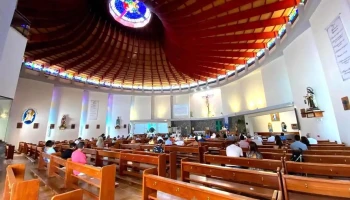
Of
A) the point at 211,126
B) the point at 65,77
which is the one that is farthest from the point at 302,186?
the point at 65,77

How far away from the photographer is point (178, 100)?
1939 cm

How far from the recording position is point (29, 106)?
10281mm

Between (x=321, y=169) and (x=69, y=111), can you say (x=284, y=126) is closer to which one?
(x=321, y=169)

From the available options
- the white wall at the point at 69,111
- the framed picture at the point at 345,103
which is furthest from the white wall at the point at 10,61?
the white wall at the point at 69,111

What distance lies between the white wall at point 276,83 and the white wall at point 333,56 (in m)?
4.50

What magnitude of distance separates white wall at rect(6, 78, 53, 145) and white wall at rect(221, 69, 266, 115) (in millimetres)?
14973

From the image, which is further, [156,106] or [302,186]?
[156,106]

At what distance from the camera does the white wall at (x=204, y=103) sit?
54.3ft

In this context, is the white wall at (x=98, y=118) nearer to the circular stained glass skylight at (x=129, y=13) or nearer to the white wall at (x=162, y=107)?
the white wall at (x=162, y=107)

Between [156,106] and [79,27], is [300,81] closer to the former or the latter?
[79,27]

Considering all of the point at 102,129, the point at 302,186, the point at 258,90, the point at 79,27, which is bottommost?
the point at 302,186

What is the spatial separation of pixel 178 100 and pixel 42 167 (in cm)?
1616

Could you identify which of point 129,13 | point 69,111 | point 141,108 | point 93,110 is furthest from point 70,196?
point 141,108

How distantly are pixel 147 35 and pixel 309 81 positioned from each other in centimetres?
1189
